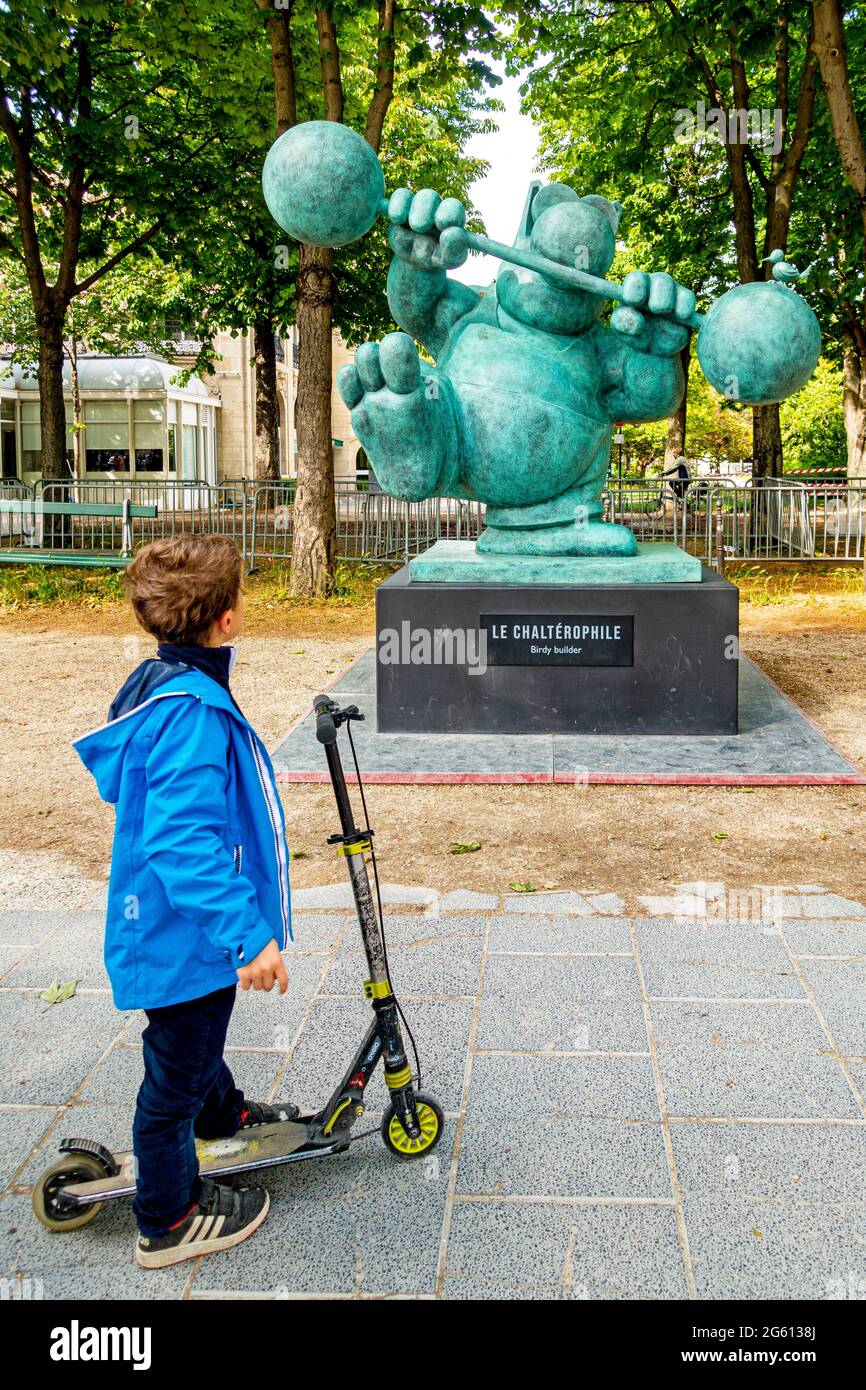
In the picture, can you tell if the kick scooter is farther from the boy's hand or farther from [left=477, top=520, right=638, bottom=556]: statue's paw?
[left=477, top=520, right=638, bottom=556]: statue's paw

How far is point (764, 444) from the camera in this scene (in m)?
18.2

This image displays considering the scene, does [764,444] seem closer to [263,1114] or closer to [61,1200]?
[263,1114]

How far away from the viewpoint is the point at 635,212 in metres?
23.0

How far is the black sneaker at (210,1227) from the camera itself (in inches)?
104

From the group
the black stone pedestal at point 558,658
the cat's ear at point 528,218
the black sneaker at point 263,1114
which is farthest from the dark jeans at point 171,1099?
the cat's ear at point 528,218

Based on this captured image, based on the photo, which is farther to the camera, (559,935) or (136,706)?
(559,935)

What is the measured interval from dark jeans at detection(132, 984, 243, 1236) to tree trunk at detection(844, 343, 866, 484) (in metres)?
22.4

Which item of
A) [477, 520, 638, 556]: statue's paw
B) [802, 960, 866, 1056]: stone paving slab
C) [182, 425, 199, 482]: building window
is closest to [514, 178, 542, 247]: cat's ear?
[477, 520, 638, 556]: statue's paw

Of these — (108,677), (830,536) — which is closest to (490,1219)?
(108,677)

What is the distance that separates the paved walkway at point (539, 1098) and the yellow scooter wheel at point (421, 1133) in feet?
0.14

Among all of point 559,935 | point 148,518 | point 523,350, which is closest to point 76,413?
point 148,518

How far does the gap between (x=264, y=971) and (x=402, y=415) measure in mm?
4611

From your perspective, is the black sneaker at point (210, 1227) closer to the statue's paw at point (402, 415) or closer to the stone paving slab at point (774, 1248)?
the stone paving slab at point (774, 1248)

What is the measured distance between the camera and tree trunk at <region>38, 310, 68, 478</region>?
17547 millimetres
